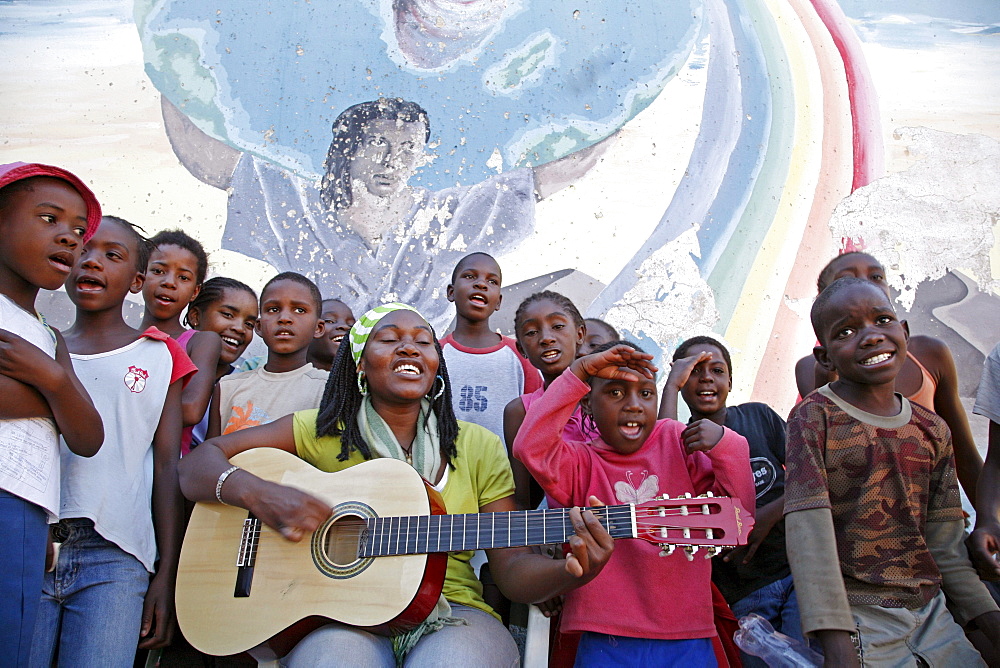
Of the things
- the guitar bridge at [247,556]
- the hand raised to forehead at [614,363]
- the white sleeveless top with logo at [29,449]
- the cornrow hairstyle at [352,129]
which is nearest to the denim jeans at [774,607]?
the hand raised to forehead at [614,363]

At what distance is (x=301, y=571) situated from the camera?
2008 mm

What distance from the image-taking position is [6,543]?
5.34 feet

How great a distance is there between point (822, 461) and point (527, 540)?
85cm

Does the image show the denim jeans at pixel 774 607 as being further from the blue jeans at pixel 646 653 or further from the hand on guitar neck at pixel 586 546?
the hand on guitar neck at pixel 586 546

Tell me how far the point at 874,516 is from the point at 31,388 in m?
2.19

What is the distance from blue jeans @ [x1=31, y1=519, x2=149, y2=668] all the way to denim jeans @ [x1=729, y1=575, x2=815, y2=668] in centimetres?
184

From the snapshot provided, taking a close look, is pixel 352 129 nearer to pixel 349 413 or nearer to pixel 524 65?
pixel 524 65

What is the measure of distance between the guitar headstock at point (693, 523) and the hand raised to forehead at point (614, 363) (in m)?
0.39

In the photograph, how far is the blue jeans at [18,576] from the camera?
1.62 meters

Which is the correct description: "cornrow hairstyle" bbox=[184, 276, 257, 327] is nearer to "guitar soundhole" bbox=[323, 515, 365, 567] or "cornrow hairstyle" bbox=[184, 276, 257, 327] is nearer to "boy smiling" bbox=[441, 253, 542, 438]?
"boy smiling" bbox=[441, 253, 542, 438]

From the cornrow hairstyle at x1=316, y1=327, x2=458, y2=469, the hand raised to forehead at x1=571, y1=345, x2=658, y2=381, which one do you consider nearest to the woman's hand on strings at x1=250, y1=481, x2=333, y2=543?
the cornrow hairstyle at x1=316, y1=327, x2=458, y2=469

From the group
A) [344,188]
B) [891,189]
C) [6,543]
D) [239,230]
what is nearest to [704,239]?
[891,189]

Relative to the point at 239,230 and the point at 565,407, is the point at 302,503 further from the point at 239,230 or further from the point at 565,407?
the point at 239,230

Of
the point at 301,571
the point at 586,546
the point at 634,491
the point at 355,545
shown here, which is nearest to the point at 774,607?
the point at 634,491
